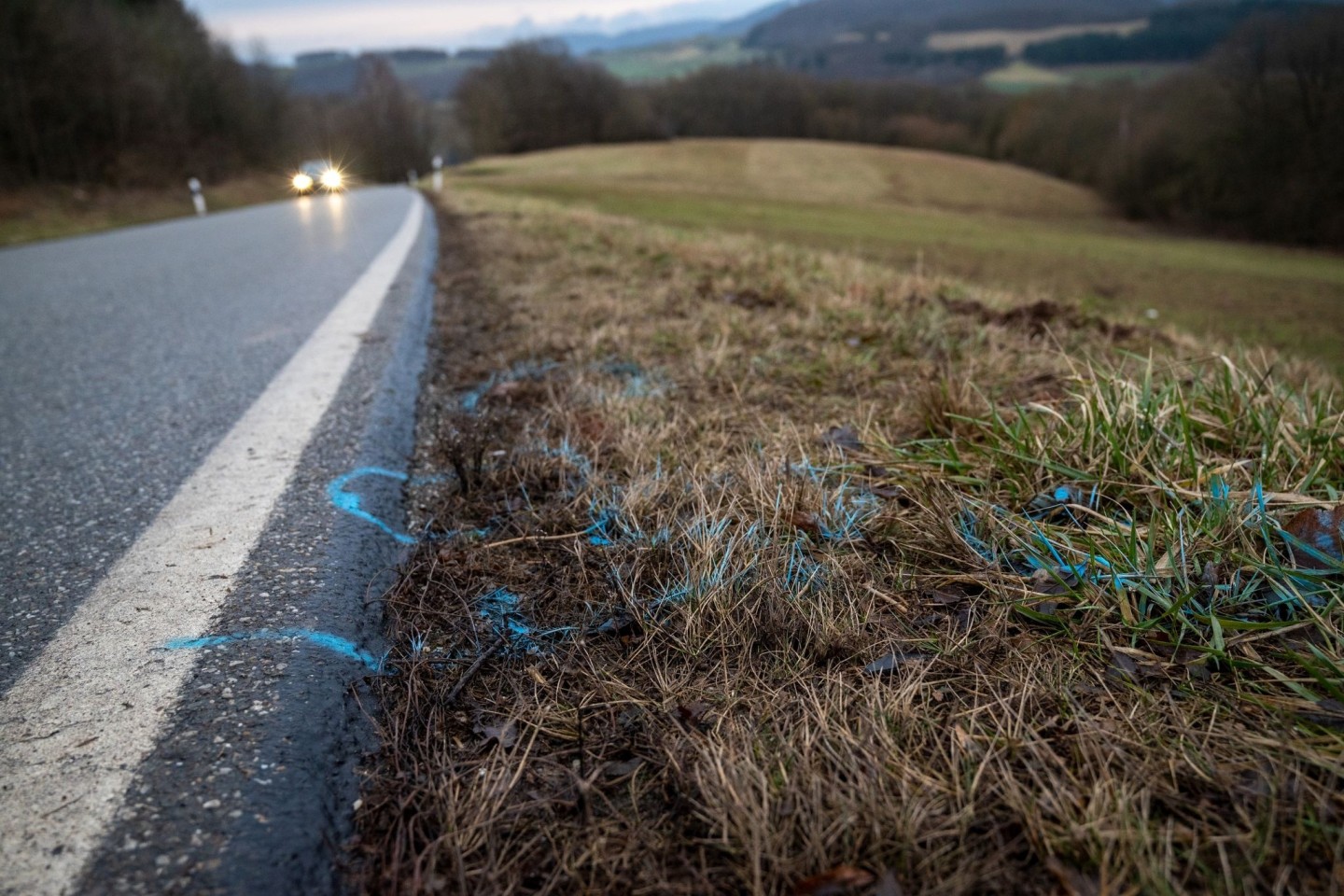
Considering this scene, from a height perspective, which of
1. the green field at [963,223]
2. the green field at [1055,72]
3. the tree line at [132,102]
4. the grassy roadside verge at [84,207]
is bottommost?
the green field at [963,223]

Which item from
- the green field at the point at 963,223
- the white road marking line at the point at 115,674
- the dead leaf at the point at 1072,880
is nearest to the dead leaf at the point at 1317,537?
the dead leaf at the point at 1072,880

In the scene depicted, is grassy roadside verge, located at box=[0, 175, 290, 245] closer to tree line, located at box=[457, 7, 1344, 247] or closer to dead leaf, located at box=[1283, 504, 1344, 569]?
dead leaf, located at box=[1283, 504, 1344, 569]

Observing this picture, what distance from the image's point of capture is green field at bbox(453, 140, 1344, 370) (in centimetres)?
1340

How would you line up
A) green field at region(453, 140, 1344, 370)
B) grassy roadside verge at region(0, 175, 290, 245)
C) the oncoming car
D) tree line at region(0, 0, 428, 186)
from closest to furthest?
the oncoming car < green field at region(453, 140, 1344, 370) < grassy roadside verge at region(0, 175, 290, 245) < tree line at region(0, 0, 428, 186)

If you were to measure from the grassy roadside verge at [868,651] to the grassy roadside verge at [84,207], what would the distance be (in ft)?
46.3

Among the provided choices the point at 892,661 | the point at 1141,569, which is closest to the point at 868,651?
the point at 892,661

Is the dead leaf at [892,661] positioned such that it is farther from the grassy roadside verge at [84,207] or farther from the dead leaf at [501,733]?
the grassy roadside verge at [84,207]

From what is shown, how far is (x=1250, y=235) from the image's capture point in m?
35.7

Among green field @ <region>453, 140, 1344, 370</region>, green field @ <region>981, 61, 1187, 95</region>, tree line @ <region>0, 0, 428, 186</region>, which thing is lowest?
green field @ <region>453, 140, 1344, 370</region>

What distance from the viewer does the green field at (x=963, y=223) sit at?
13.4m

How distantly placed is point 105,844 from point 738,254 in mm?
6137

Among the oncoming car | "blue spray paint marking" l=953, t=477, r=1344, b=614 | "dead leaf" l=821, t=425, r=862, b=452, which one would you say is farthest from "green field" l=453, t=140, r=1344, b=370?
the oncoming car

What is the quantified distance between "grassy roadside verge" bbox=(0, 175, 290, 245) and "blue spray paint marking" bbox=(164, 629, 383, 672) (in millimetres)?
14058

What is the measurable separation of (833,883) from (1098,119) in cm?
6561
